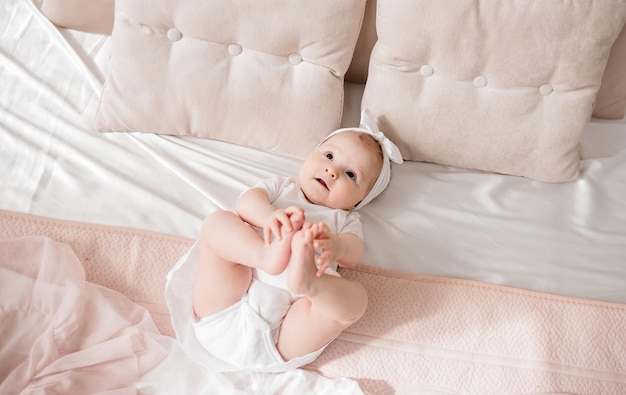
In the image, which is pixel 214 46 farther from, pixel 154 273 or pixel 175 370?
pixel 175 370

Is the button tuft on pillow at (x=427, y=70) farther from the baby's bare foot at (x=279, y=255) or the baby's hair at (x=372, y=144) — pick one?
the baby's bare foot at (x=279, y=255)

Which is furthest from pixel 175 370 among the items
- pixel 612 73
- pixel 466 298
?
pixel 612 73

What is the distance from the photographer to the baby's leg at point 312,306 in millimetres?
1023

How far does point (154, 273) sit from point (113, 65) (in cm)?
50

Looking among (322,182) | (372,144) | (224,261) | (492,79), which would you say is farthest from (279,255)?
(492,79)

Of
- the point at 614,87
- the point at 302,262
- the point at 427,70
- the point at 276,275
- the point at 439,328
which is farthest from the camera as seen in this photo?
the point at 614,87

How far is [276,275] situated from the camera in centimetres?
112

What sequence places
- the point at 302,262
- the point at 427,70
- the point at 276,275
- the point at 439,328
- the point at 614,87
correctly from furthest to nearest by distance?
the point at 614,87, the point at 427,70, the point at 439,328, the point at 276,275, the point at 302,262

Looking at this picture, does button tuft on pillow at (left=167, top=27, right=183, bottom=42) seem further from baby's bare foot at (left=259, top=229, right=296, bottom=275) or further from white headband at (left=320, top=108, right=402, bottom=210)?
baby's bare foot at (left=259, top=229, right=296, bottom=275)

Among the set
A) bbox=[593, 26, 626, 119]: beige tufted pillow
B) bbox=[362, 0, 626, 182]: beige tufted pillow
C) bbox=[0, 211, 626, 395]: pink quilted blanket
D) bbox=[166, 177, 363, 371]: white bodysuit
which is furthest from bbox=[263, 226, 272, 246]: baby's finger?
bbox=[593, 26, 626, 119]: beige tufted pillow

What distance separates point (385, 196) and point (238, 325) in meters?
0.48

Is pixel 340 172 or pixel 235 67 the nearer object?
pixel 340 172

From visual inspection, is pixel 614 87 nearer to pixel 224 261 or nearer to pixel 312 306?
pixel 312 306

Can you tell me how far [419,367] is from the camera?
122cm
